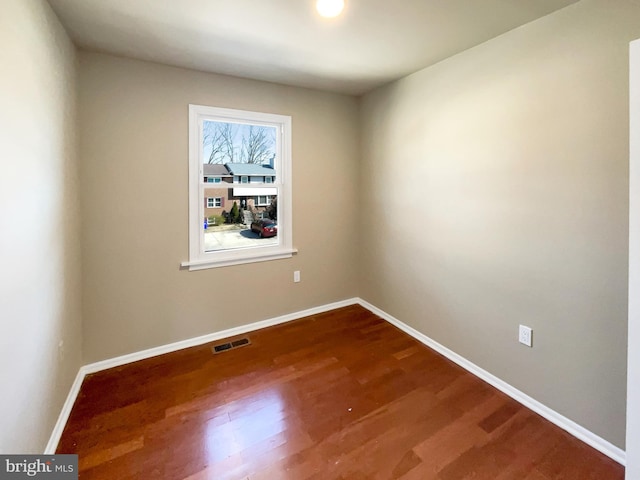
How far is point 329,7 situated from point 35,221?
1888 mm

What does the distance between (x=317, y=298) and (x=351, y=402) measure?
1.46 m

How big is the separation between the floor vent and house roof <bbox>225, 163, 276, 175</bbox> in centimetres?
Result: 157

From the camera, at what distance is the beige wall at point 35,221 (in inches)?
47.4

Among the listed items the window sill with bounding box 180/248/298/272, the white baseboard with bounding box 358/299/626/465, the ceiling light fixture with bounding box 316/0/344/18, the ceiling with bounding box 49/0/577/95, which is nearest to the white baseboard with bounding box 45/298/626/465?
the white baseboard with bounding box 358/299/626/465

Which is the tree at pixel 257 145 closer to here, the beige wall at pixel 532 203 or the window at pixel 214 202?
the window at pixel 214 202

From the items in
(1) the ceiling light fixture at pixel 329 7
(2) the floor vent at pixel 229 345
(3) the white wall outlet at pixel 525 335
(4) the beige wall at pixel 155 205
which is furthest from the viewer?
(2) the floor vent at pixel 229 345

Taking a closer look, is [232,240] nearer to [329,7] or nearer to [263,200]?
[263,200]

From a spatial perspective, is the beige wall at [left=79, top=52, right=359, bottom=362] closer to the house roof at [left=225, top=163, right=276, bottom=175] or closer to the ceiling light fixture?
the house roof at [left=225, top=163, right=276, bottom=175]

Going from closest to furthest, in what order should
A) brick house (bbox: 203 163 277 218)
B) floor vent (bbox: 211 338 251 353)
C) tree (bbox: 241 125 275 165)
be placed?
floor vent (bbox: 211 338 251 353) < brick house (bbox: 203 163 277 218) < tree (bbox: 241 125 275 165)

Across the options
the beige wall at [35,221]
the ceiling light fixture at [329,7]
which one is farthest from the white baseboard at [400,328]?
the ceiling light fixture at [329,7]

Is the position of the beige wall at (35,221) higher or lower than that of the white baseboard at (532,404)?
higher

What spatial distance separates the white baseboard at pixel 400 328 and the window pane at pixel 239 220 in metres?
0.82

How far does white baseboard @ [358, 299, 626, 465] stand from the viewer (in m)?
1.58

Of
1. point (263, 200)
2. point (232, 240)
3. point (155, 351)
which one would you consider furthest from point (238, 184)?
point (155, 351)
